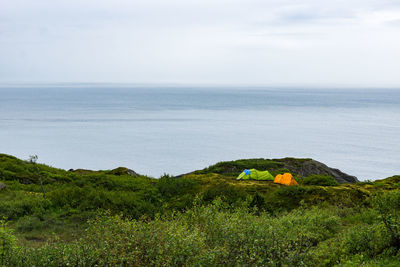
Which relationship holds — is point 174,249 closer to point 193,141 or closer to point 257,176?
point 257,176

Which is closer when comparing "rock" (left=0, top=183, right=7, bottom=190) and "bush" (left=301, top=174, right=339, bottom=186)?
"rock" (left=0, top=183, right=7, bottom=190)

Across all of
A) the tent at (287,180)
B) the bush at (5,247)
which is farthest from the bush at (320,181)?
the bush at (5,247)

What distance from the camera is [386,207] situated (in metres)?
12.8

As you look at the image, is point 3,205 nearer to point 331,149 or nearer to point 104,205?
point 104,205

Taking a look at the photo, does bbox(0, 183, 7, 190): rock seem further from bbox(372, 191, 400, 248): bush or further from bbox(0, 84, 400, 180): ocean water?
bbox(0, 84, 400, 180): ocean water

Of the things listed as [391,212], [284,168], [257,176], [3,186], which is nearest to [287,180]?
[257,176]

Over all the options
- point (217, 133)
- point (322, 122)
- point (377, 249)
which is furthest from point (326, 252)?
point (322, 122)

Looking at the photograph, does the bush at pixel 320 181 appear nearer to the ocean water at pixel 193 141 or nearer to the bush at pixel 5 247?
the bush at pixel 5 247

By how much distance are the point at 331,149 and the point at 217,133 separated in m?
39.8

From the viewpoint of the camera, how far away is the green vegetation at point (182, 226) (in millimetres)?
10836

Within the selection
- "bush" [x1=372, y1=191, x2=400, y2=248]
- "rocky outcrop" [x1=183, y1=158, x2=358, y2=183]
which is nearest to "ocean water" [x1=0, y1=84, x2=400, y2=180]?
"rocky outcrop" [x1=183, y1=158, x2=358, y2=183]

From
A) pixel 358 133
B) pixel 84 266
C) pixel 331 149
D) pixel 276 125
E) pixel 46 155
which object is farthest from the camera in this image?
pixel 276 125

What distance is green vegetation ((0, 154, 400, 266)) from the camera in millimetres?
10836

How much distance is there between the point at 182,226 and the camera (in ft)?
45.0
